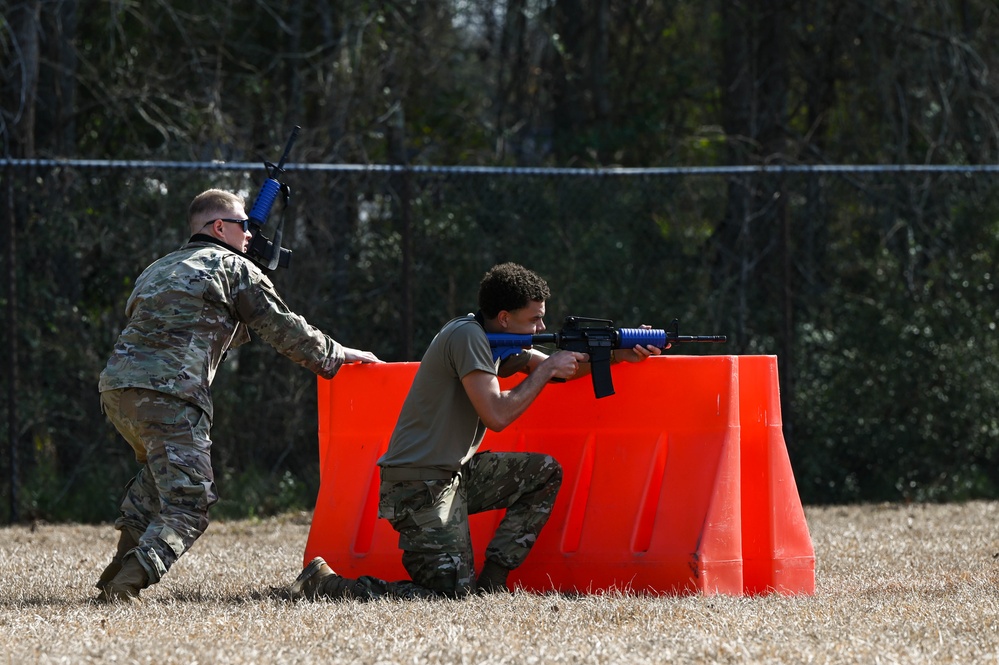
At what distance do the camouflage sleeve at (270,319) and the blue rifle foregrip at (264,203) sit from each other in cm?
41

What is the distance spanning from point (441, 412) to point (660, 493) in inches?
42.3

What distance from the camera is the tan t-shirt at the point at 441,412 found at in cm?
583

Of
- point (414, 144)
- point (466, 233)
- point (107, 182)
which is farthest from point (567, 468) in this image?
point (414, 144)

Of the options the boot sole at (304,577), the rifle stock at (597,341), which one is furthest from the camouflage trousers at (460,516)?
the rifle stock at (597,341)

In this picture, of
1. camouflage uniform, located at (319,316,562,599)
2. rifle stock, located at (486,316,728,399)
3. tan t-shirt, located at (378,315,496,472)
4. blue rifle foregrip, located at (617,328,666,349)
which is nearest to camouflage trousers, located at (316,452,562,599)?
camouflage uniform, located at (319,316,562,599)

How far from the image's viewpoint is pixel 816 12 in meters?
13.3

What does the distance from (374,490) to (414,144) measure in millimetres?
8324

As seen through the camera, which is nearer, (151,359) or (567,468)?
(151,359)

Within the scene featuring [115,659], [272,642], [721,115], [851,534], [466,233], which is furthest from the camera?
[721,115]

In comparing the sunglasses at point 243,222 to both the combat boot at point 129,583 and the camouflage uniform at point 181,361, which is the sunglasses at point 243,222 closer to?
the camouflage uniform at point 181,361

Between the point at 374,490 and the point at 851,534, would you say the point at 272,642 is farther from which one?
the point at 851,534

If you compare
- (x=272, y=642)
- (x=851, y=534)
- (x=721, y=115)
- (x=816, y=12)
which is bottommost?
(x=851, y=534)

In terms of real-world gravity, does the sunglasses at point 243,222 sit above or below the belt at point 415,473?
above

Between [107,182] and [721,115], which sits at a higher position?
[721,115]
